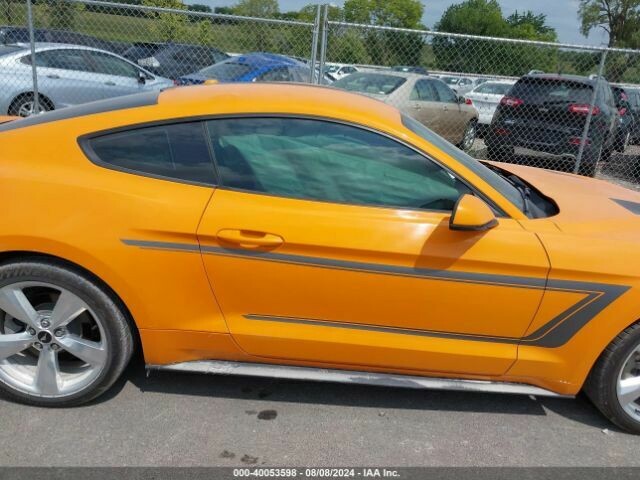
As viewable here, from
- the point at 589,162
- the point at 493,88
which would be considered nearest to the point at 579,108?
the point at 589,162

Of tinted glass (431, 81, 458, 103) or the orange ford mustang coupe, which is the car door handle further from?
tinted glass (431, 81, 458, 103)

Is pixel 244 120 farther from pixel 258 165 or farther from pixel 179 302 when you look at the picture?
pixel 179 302

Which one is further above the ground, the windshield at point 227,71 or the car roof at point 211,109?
the car roof at point 211,109

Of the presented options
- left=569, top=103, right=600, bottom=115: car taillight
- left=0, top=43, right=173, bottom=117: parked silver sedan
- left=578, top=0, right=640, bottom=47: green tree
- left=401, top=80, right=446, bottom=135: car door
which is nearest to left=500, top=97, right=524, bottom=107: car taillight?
left=569, top=103, right=600, bottom=115: car taillight

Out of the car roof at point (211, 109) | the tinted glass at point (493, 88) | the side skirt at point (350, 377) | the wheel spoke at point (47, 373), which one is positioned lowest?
the wheel spoke at point (47, 373)

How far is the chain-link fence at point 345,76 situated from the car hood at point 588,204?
3.72m

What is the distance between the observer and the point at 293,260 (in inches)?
94.1

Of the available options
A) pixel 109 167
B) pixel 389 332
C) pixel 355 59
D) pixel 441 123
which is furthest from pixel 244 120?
pixel 355 59

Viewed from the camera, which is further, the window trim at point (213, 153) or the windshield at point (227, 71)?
the windshield at point (227, 71)

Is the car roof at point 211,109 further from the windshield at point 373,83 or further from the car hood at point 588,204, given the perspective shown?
A: the windshield at point 373,83

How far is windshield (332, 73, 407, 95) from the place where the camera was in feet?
29.5

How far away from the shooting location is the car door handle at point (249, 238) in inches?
93.4

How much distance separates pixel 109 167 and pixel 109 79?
7876 millimetres

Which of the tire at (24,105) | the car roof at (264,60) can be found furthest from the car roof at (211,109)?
the car roof at (264,60)
